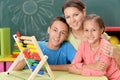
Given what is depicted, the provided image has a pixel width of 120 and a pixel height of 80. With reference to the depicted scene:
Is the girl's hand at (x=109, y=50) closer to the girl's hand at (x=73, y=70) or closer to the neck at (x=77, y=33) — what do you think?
the girl's hand at (x=73, y=70)

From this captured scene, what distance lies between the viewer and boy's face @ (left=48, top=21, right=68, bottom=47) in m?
1.90

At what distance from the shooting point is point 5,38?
321 cm

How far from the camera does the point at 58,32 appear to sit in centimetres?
191

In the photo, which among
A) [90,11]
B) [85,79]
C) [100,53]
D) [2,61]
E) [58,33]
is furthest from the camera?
[90,11]

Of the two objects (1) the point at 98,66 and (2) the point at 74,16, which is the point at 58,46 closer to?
(2) the point at 74,16

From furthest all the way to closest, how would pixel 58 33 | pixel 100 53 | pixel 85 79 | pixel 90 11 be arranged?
pixel 90 11 → pixel 58 33 → pixel 100 53 → pixel 85 79

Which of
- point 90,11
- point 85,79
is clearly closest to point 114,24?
point 90,11

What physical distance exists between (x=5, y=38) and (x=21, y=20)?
0.35 m

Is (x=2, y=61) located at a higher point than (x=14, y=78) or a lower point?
lower

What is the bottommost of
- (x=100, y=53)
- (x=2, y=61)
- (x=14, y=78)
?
(x=2, y=61)

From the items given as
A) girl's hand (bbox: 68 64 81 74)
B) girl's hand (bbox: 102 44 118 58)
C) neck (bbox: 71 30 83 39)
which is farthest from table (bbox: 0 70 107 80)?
neck (bbox: 71 30 83 39)

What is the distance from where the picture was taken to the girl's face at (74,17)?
1.94 m

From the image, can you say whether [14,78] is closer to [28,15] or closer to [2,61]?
[2,61]

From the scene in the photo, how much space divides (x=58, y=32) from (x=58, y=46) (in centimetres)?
13
